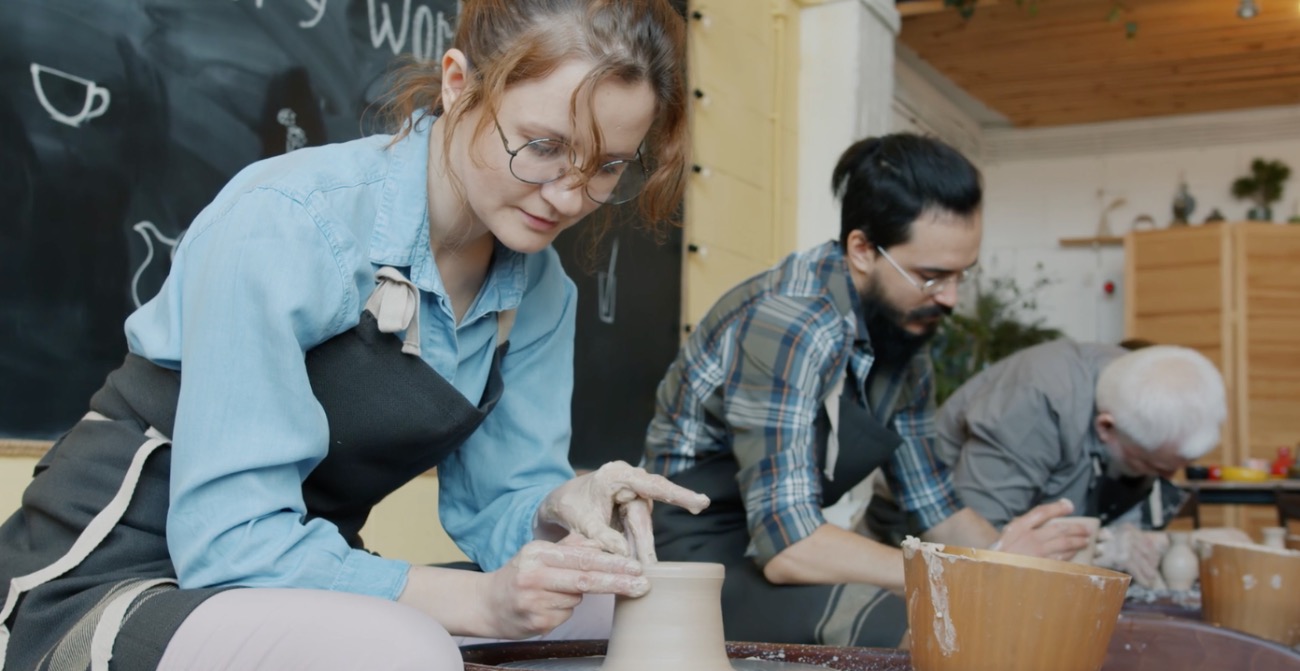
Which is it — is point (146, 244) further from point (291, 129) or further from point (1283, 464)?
point (1283, 464)

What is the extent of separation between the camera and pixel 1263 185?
28.1 ft

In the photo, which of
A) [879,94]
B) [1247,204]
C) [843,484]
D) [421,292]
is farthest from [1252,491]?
[421,292]

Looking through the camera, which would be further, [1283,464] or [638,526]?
[1283,464]

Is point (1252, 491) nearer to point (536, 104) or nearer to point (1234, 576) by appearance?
point (1234, 576)

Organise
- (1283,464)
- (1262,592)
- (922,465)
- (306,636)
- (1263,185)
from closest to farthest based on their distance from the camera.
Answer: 1. (306,636)
2. (1262,592)
3. (922,465)
4. (1283,464)
5. (1263,185)

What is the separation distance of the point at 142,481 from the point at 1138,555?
7.78ft

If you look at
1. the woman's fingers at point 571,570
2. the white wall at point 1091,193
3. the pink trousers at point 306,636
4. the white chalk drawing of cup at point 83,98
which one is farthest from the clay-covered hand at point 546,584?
the white wall at point 1091,193

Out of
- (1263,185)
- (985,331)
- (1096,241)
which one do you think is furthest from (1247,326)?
(985,331)

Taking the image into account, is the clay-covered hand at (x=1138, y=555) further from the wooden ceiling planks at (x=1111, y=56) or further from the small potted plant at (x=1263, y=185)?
the small potted plant at (x=1263, y=185)

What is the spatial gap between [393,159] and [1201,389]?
2.29 metres

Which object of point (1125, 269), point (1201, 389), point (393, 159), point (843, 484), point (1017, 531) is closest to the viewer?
point (393, 159)

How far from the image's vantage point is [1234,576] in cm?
213

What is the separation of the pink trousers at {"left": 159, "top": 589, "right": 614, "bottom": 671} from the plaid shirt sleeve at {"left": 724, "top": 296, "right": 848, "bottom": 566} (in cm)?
115

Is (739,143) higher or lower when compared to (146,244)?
higher
